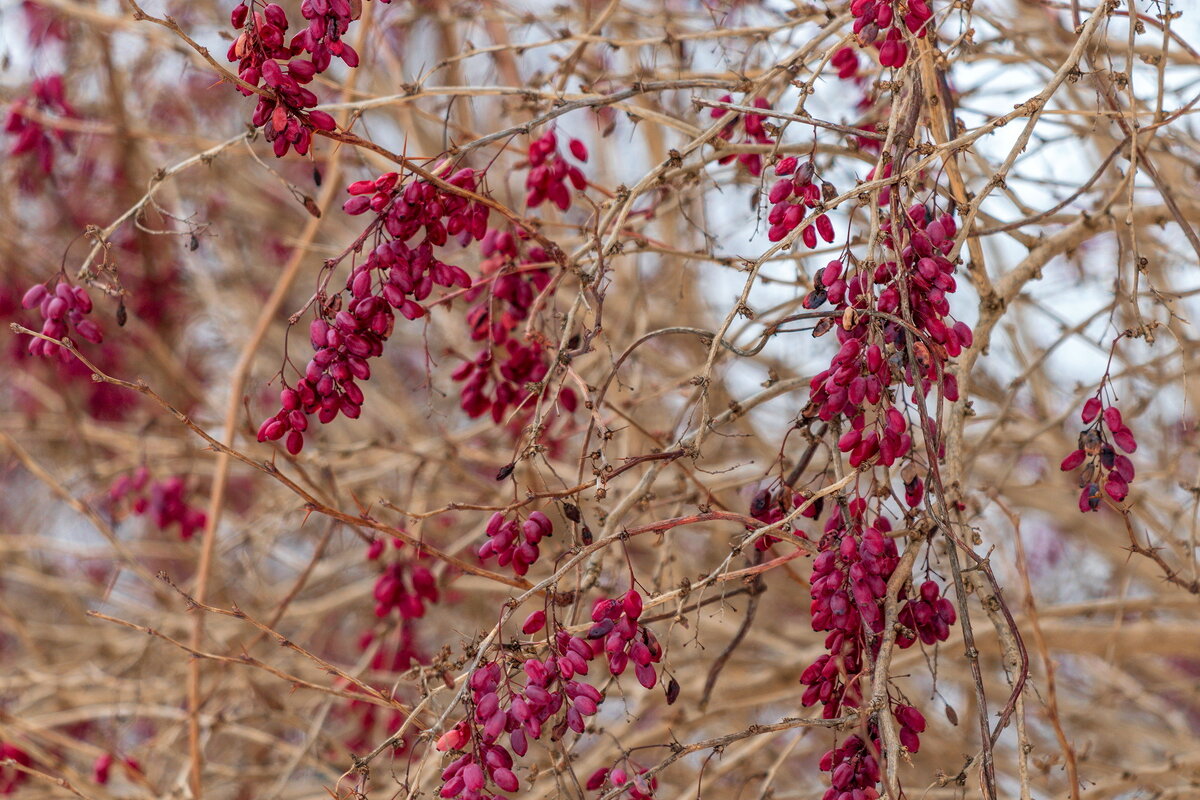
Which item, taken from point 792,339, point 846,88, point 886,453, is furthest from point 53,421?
point 886,453

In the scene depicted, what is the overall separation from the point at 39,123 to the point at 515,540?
6.26 feet

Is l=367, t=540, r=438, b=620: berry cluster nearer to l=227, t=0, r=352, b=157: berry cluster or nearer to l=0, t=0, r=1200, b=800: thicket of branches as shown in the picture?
l=0, t=0, r=1200, b=800: thicket of branches

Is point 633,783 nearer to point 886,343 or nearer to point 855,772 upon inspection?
point 855,772

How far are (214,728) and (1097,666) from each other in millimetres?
2867

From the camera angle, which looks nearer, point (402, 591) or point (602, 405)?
point (602, 405)

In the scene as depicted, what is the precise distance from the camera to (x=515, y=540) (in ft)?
5.39

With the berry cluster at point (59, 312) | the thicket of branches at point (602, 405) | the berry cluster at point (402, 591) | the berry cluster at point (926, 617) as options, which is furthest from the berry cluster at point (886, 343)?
the berry cluster at point (59, 312)

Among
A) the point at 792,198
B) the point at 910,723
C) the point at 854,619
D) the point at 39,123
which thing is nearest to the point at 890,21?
the point at 792,198

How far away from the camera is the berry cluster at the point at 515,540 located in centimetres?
162

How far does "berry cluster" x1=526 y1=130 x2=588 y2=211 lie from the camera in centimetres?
196

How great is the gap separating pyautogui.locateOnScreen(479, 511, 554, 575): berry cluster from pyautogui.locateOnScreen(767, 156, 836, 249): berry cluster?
525mm

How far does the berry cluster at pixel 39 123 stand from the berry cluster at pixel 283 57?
4.79ft

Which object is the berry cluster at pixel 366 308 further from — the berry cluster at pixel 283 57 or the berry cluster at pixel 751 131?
the berry cluster at pixel 751 131

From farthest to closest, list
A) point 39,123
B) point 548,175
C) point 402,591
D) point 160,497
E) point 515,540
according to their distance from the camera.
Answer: point 160,497
point 39,123
point 402,591
point 548,175
point 515,540
